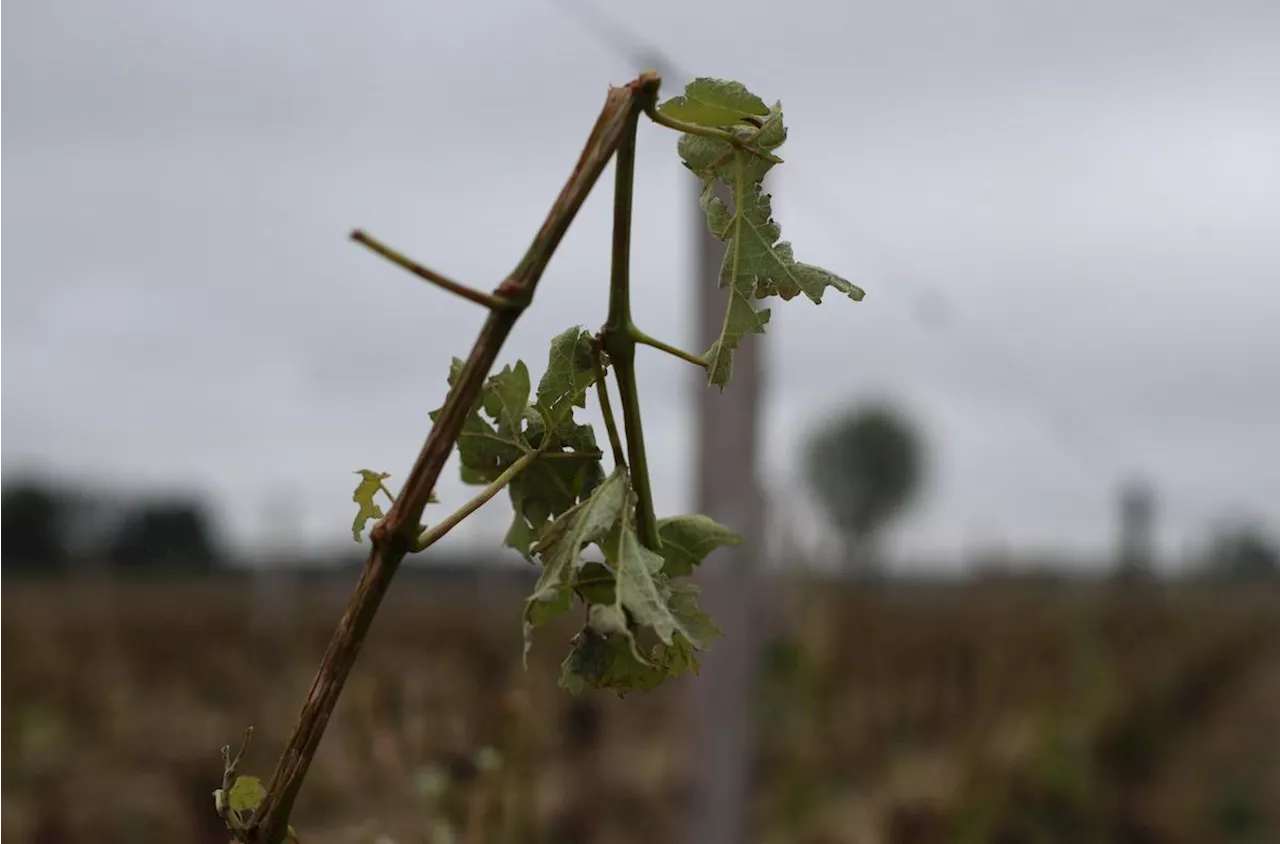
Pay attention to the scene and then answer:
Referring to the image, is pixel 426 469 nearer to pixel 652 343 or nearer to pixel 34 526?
pixel 652 343

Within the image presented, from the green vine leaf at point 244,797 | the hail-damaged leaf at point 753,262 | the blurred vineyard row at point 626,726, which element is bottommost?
the blurred vineyard row at point 626,726

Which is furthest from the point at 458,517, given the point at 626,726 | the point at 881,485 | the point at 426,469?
the point at 881,485

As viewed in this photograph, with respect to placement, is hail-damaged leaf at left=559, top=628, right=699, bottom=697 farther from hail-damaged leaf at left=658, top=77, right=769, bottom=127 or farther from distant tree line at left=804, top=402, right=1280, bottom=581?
distant tree line at left=804, top=402, right=1280, bottom=581

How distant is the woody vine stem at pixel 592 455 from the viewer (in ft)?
1.42

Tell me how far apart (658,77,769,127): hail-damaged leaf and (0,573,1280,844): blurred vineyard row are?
61cm

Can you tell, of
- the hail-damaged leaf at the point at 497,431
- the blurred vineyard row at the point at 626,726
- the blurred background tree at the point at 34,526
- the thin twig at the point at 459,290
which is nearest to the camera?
the thin twig at the point at 459,290

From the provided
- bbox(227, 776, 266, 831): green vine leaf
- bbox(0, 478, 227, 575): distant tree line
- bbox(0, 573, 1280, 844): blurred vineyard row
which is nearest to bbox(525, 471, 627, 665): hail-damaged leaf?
bbox(227, 776, 266, 831): green vine leaf

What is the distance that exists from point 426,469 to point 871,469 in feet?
131

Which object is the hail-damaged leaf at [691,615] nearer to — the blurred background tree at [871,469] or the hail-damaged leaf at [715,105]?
the hail-damaged leaf at [715,105]

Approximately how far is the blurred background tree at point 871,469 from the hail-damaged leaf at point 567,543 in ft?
109

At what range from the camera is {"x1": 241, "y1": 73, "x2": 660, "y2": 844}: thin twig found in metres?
0.43

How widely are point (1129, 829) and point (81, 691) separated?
7.50m

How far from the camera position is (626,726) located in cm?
1013


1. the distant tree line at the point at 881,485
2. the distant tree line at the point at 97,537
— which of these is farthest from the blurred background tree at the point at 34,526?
the distant tree line at the point at 881,485
